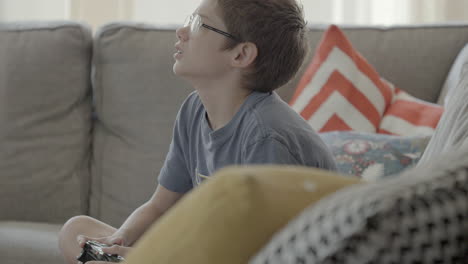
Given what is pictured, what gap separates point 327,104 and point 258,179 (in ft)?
4.88

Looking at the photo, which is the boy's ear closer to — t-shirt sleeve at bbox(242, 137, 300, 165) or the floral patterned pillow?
t-shirt sleeve at bbox(242, 137, 300, 165)

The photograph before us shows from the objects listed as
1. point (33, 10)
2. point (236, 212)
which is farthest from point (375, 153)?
point (33, 10)

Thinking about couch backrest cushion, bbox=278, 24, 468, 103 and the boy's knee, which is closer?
the boy's knee

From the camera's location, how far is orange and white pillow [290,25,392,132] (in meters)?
2.08

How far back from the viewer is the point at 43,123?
89.1 inches

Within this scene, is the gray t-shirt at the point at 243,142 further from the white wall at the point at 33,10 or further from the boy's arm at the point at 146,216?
the white wall at the point at 33,10

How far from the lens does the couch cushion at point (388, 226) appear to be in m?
0.55

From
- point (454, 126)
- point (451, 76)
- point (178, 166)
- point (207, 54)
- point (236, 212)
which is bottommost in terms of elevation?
point (178, 166)

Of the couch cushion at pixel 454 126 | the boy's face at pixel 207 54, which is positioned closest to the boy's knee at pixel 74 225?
the boy's face at pixel 207 54

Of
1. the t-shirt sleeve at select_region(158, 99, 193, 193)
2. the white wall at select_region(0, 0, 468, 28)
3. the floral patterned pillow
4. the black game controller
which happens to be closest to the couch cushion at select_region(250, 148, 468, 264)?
the black game controller

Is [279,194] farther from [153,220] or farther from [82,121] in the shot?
[82,121]

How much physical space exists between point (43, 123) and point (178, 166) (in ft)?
2.42

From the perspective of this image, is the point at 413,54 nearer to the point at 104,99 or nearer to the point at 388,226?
the point at 104,99

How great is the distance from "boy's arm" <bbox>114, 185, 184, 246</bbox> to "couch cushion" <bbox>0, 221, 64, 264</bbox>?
14.4 inches
